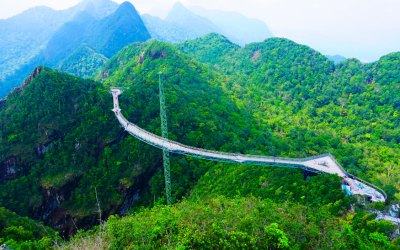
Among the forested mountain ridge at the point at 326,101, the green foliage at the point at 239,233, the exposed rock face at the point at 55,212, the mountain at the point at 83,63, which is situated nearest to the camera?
the green foliage at the point at 239,233

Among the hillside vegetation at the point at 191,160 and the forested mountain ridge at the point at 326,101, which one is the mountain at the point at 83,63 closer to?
the hillside vegetation at the point at 191,160

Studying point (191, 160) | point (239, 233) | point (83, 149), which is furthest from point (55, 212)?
point (239, 233)

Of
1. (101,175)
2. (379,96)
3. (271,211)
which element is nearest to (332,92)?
(379,96)

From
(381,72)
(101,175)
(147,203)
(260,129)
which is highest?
(381,72)

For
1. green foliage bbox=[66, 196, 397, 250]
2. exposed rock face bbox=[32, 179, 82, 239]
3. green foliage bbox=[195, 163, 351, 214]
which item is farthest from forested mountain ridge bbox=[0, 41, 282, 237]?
green foliage bbox=[66, 196, 397, 250]

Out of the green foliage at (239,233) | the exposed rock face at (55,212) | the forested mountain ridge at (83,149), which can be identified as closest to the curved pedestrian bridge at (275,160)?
the forested mountain ridge at (83,149)

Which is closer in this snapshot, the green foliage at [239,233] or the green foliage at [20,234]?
the green foliage at [239,233]

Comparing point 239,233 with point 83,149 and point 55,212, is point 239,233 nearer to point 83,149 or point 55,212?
point 83,149

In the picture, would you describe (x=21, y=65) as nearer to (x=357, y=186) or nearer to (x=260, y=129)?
(x=260, y=129)
